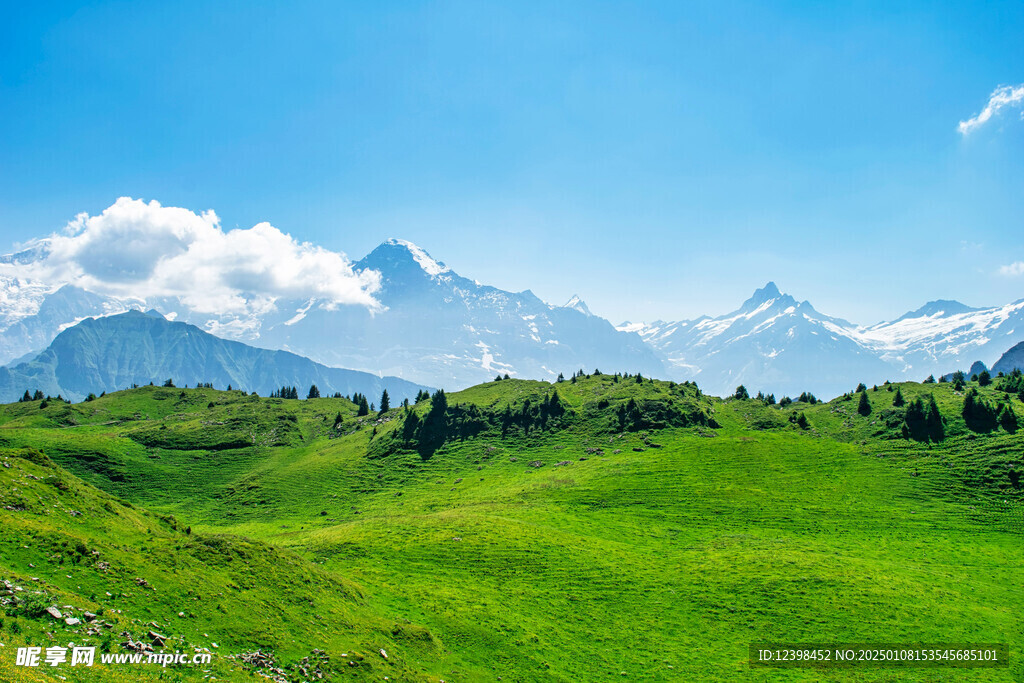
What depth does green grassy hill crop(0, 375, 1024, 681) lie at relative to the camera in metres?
36.7

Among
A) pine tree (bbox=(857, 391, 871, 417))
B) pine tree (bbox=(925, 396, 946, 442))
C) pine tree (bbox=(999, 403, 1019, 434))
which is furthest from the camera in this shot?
pine tree (bbox=(857, 391, 871, 417))

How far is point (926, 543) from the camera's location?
78.1m

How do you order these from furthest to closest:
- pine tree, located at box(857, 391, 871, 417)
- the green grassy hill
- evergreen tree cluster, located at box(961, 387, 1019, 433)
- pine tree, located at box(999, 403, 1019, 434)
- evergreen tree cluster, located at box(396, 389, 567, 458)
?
evergreen tree cluster, located at box(396, 389, 567, 458) < pine tree, located at box(857, 391, 871, 417) < evergreen tree cluster, located at box(961, 387, 1019, 433) < pine tree, located at box(999, 403, 1019, 434) < the green grassy hill

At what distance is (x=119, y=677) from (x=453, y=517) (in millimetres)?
63258

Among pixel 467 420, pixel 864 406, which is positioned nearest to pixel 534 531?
pixel 467 420

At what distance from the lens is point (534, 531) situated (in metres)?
77.7

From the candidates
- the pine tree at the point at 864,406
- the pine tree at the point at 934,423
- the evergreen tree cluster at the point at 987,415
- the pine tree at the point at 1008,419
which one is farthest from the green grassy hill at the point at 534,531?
the pine tree at the point at 1008,419

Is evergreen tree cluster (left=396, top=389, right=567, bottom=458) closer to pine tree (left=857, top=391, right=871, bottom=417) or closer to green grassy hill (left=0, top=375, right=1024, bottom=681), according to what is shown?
green grassy hill (left=0, top=375, right=1024, bottom=681)

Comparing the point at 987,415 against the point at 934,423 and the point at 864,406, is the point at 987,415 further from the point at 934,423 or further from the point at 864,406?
the point at 864,406

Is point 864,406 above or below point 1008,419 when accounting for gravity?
above

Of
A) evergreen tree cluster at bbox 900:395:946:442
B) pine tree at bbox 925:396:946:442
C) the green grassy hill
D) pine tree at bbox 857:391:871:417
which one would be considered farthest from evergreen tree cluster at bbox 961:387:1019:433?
pine tree at bbox 857:391:871:417

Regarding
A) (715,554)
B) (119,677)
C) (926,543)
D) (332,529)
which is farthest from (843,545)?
(119,677)

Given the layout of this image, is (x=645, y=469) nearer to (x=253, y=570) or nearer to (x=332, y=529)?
(x=332, y=529)

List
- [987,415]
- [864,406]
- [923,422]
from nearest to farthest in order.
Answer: [987,415], [923,422], [864,406]
